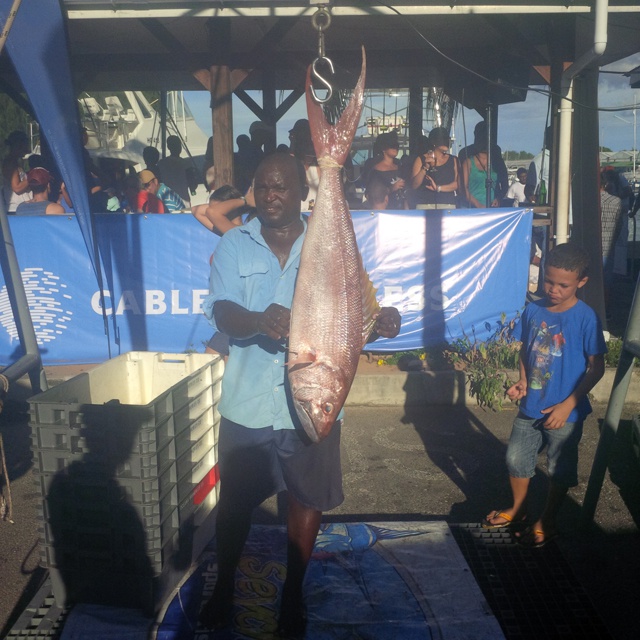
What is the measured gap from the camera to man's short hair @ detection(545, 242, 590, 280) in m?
3.65

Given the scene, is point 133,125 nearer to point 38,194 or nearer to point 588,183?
point 38,194

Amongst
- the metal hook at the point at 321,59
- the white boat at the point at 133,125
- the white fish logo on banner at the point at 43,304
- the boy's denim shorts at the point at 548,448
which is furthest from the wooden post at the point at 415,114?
the white boat at the point at 133,125

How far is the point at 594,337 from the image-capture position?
367 centimetres

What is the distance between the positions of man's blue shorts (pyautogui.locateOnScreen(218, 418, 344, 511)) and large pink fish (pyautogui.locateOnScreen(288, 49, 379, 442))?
0.37 meters

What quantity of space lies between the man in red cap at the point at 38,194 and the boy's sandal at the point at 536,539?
622 centimetres

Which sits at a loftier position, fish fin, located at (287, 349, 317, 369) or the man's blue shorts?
fish fin, located at (287, 349, 317, 369)

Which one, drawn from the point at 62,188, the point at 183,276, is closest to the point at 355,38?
the point at 183,276

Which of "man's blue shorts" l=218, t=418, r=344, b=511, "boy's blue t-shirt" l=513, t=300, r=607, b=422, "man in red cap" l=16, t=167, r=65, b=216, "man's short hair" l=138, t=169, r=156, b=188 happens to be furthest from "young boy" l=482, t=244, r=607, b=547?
"man's short hair" l=138, t=169, r=156, b=188

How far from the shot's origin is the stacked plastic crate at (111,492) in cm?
292

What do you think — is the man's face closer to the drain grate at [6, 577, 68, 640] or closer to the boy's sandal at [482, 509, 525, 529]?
the drain grate at [6, 577, 68, 640]

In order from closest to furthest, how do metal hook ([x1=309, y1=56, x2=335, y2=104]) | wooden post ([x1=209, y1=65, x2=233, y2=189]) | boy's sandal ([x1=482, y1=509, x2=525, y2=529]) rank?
metal hook ([x1=309, y1=56, x2=335, y2=104]) < boy's sandal ([x1=482, y1=509, x2=525, y2=529]) < wooden post ([x1=209, y1=65, x2=233, y2=189])

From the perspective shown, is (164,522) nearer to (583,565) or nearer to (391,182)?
(583,565)

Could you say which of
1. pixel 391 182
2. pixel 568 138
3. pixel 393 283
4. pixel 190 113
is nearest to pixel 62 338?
pixel 393 283

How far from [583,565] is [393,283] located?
12.6 ft
